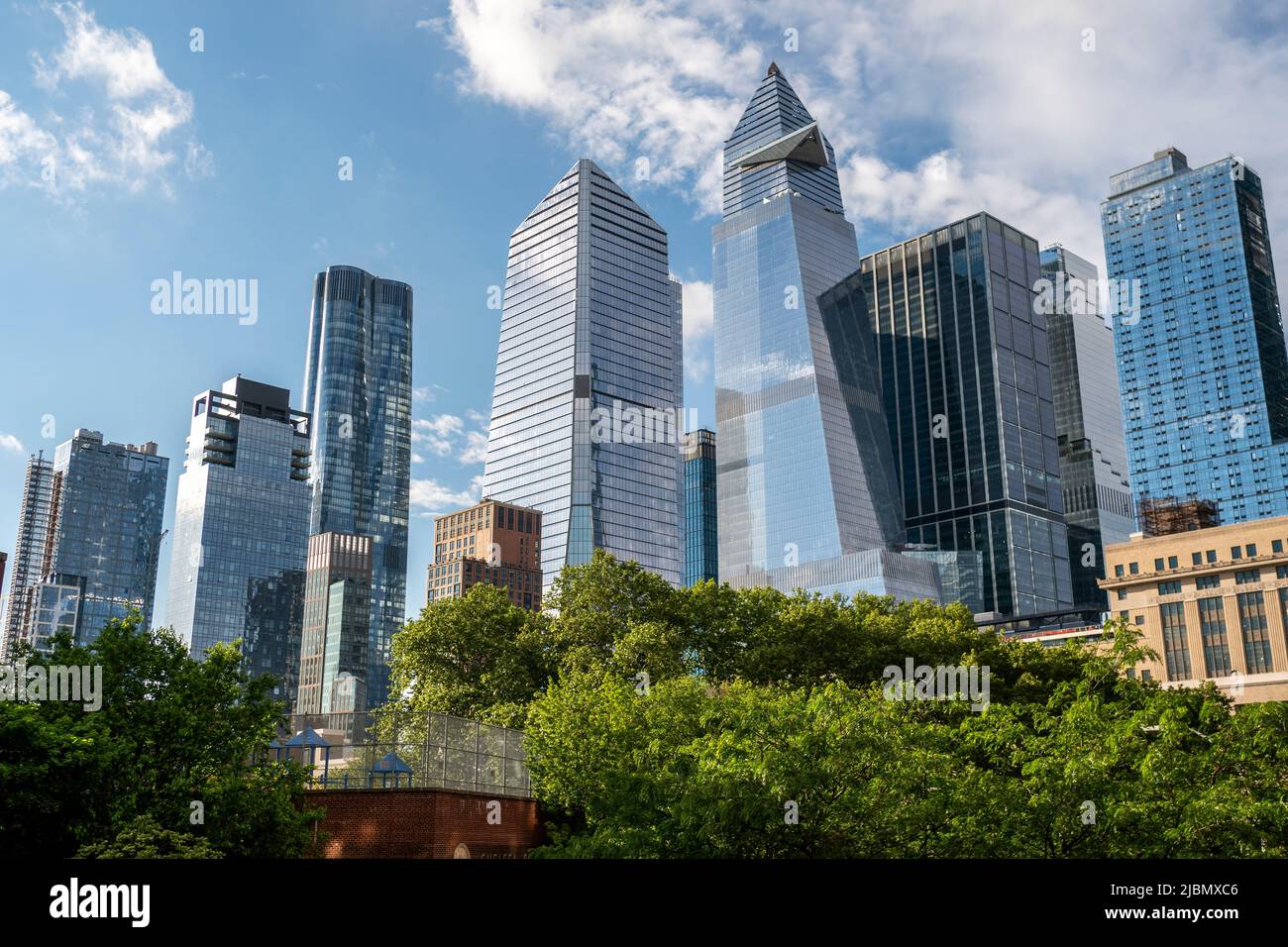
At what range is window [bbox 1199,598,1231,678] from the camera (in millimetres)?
140750

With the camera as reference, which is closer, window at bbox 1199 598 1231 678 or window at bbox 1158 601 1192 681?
window at bbox 1199 598 1231 678

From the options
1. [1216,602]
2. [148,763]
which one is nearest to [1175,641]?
[1216,602]

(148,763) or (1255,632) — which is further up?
(1255,632)

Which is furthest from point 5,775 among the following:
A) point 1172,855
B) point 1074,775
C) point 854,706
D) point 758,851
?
point 1172,855

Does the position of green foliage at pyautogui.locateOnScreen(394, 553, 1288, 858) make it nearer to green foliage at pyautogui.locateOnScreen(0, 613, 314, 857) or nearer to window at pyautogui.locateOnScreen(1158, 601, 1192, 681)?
green foliage at pyautogui.locateOnScreen(0, 613, 314, 857)

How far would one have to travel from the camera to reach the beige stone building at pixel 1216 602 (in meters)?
138

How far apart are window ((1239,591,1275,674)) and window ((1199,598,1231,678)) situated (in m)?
2.22

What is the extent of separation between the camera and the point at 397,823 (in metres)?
32.0

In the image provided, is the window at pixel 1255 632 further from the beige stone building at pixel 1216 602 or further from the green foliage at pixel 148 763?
the green foliage at pixel 148 763

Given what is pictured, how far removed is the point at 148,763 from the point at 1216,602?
465 ft

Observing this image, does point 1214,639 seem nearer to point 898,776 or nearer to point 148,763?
point 898,776

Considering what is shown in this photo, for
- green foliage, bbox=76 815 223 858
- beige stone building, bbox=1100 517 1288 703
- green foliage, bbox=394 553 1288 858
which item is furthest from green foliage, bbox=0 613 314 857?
beige stone building, bbox=1100 517 1288 703

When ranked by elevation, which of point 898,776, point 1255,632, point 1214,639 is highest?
point 1255,632
